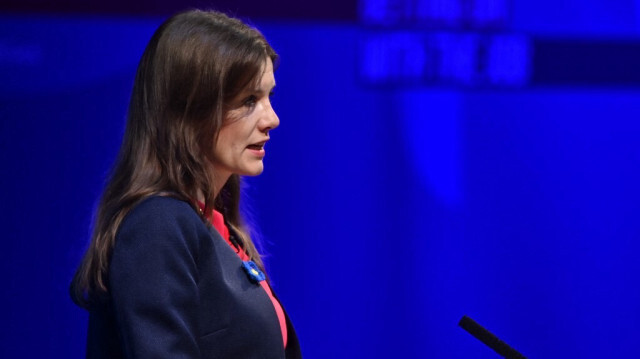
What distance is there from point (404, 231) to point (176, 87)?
5.34 ft

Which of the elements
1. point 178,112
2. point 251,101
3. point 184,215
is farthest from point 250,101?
point 184,215

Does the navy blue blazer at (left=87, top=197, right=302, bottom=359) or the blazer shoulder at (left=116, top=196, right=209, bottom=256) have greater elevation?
the blazer shoulder at (left=116, top=196, right=209, bottom=256)

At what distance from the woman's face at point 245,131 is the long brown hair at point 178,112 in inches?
0.8

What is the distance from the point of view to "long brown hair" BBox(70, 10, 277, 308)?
1074mm

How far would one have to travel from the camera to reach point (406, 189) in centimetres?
262

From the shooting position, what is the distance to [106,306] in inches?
41.6

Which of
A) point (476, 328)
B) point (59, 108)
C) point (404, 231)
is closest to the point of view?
point (476, 328)

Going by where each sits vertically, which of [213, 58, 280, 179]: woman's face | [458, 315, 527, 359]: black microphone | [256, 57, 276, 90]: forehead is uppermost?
[256, 57, 276, 90]: forehead

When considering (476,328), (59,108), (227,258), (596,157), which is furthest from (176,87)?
(596,157)

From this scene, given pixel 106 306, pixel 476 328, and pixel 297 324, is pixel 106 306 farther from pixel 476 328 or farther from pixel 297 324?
pixel 297 324

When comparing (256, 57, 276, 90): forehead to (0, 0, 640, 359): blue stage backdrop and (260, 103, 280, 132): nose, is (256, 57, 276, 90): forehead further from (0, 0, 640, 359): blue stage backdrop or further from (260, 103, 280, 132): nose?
(0, 0, 640, 359): blue stage backdrop

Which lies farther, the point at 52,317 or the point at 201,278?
the point at 52,317

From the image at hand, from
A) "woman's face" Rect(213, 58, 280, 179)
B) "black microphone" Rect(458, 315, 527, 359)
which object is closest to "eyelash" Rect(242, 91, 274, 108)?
"woman's face" Rect(213, 58, 280, 179)

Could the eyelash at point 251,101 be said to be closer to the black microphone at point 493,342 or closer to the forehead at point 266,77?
the forehead at point 266,77
